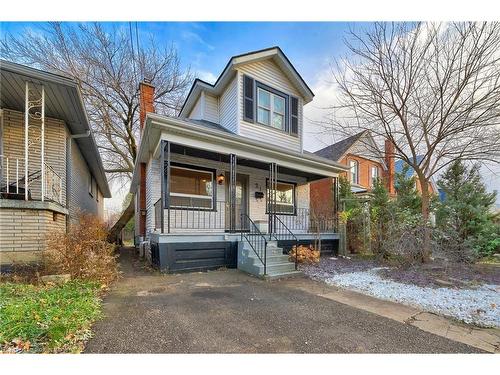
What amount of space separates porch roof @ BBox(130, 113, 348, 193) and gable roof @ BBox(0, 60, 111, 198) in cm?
163

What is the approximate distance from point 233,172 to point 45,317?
5358mm

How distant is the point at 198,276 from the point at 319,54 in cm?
646

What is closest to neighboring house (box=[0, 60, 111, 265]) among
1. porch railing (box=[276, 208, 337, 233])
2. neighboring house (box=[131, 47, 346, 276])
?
neighboring house (box=[131, 47, 346, 276])

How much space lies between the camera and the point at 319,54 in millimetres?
6992

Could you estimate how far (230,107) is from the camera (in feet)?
30.8

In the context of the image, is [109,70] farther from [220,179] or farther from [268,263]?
[268,263]

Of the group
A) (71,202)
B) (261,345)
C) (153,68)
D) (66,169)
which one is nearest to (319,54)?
(261,345)

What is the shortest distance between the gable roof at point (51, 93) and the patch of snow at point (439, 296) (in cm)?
709

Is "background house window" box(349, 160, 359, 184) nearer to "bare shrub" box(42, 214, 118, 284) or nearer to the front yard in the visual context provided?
the front yard

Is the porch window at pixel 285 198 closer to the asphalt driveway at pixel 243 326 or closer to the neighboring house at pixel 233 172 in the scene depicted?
the neighboring house at pixel 233 172

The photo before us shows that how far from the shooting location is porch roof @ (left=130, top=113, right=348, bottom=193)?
22.0 feet

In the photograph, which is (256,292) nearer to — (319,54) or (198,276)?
(198,276)

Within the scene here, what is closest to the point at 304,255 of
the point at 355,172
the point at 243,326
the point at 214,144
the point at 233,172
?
the point at 233,172

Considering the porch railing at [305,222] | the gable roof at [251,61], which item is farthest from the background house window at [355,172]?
the gable roof at [251,61]
